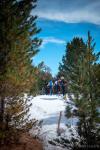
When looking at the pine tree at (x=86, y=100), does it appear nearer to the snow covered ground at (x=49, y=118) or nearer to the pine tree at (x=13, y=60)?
the snow covered ground at (x=49, y=118)

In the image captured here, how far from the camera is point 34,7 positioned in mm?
14633

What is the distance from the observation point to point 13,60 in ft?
43.0

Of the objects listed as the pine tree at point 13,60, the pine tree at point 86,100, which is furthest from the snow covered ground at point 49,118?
the pine tree at point 13,60

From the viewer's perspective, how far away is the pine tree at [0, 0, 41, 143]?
12797 mm

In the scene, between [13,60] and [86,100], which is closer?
[13,60]

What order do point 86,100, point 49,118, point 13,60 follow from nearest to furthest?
point 13,60 < point 86,100 < point 49,118

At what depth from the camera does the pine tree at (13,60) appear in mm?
12797

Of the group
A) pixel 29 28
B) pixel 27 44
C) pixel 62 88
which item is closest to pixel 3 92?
pixel 27 44

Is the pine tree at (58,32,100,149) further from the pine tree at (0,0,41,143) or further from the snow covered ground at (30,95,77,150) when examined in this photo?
the pine tree at (0,0,41,143)

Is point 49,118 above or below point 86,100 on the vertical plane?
below

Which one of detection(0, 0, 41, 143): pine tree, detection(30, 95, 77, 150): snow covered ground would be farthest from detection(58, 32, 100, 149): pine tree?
detection(0, 0, 41, 143): pine tree

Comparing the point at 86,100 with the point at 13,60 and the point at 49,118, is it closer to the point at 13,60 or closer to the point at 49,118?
the point at 13,60

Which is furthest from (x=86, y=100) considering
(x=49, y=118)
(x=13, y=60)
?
(x=49, y=118)

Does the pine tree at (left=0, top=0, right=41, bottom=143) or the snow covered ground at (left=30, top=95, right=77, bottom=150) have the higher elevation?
the pine tree at (left=0, top=0, right=41, bottom=143)
